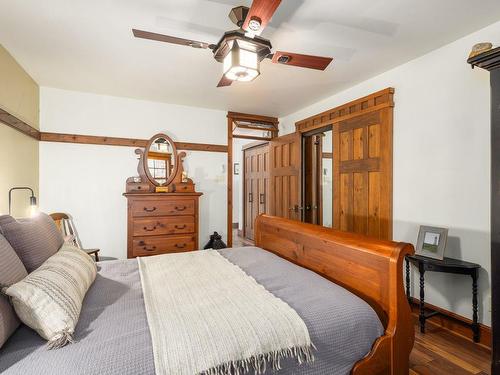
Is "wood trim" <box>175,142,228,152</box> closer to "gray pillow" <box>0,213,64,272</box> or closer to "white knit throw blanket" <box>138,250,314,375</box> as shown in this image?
"gray pillow" <box>0,213,64,272</box>

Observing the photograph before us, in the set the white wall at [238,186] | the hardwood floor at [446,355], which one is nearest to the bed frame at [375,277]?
the hardwood floor at [446,355]

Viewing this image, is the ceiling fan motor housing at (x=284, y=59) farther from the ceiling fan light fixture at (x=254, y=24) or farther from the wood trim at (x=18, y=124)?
the wood trim at (x=18, y=124)

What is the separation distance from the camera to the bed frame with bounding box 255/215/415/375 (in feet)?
4.16

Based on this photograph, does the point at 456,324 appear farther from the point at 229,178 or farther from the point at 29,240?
the point at 229,178

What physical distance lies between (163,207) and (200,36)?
2137mm

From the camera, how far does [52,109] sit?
3.48 m

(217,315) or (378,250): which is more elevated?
(378,250)

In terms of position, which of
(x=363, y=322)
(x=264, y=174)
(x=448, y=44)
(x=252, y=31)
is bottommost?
(x=363, y=322)

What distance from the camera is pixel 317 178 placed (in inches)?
166

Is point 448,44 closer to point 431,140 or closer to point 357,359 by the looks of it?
point 431,140

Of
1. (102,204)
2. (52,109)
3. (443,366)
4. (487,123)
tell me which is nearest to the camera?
(443,366)

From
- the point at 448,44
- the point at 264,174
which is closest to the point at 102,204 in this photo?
the point at 264,174

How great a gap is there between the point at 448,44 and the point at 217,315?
9.14 feet

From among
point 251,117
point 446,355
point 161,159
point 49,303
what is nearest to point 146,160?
point 161,159
